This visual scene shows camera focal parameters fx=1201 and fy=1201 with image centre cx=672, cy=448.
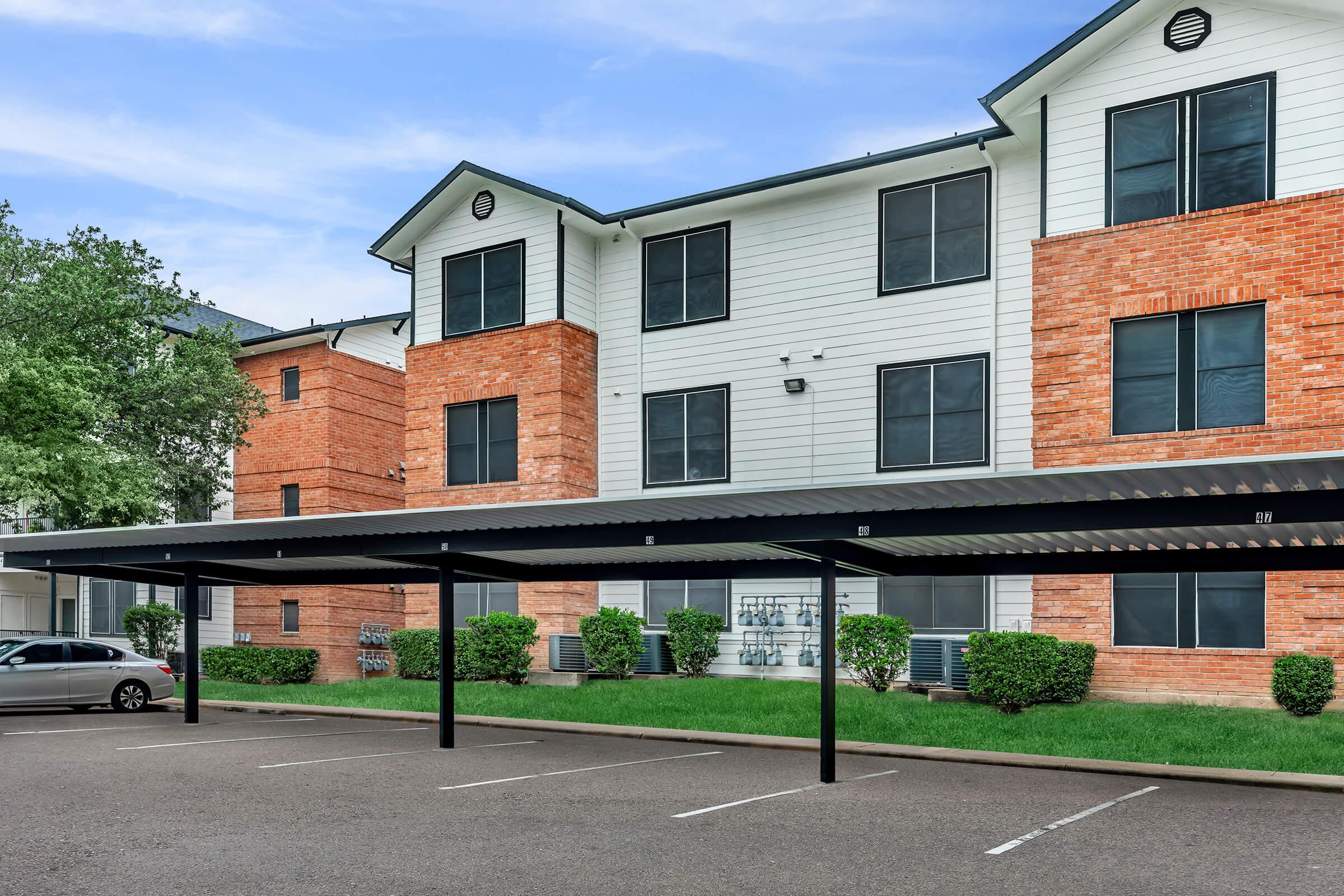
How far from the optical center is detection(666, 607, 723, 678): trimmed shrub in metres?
23.0

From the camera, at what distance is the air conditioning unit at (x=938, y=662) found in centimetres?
2012

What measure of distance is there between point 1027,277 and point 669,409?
7410 millimetres

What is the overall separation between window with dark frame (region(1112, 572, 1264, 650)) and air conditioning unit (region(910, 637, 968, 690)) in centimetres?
253

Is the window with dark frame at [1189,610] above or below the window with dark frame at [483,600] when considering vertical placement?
above

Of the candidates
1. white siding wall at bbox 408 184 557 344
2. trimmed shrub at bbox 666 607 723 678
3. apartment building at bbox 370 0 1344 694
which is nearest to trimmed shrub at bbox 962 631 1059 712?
apartment building at bbox 370 0 1344 694

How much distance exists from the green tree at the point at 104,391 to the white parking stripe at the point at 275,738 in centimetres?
803

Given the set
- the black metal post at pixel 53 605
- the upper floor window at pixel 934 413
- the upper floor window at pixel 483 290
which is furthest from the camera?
the black metal post at pixel 53 605

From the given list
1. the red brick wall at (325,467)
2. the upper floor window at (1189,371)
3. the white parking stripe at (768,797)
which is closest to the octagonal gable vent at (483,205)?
the red brick wall at (325,467)

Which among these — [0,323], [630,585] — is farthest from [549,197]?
[0,323]

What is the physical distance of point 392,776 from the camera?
1309 cm

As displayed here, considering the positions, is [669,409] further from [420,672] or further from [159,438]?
[159,438]

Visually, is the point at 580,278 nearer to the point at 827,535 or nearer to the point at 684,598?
the point at 684,598

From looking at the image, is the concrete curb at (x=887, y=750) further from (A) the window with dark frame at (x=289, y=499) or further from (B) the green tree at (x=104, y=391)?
(A) the window with dark frame at (x=289, y=499)

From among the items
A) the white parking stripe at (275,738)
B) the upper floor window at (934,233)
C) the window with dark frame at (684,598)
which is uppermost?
the upper floor window at (934,233)
